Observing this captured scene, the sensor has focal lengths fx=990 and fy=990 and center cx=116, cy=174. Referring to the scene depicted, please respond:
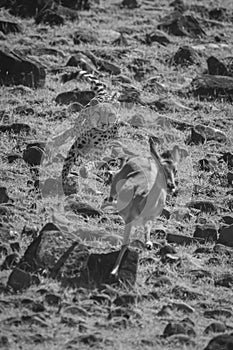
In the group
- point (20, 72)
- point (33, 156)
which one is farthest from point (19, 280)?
point (20, 72)

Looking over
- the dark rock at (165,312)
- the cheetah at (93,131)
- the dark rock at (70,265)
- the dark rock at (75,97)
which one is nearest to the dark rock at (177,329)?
the dark rock at (165,312)

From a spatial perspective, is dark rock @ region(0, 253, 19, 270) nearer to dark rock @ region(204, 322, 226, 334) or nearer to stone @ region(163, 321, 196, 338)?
stone @ region(163, 321, 196, 338)

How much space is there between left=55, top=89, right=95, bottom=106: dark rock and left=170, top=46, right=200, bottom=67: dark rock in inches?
130

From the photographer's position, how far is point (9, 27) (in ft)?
62.6

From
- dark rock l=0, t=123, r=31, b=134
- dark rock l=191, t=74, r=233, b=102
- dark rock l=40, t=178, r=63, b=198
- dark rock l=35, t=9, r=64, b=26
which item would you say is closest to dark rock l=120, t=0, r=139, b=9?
dark rock l=35, t=9, r=64, b=26

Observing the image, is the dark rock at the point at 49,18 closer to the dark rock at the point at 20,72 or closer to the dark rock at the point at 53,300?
the dark rock at the point at 20,72

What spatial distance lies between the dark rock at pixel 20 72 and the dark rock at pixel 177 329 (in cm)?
838

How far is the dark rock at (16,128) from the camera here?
13914mm

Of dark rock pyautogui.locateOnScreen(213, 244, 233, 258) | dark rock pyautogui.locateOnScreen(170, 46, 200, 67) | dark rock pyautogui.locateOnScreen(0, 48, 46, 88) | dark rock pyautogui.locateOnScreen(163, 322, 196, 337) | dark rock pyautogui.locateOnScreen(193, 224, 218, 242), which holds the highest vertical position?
dark rock pyautogui.locateOnScreen(163, 322, 196, 337)

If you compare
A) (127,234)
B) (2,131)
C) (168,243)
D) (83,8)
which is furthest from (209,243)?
(83,8)

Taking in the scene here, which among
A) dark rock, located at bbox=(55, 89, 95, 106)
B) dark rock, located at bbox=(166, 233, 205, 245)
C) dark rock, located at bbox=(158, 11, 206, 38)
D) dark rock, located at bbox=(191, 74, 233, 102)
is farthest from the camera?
dark rock, located at bbox=(158, 11, 206, 38)

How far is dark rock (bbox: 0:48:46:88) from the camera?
1608 cm

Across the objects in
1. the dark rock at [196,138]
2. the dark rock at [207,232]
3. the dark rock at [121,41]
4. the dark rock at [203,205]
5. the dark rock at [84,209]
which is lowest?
the dark rock at [121,41]

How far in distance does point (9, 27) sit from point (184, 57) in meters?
3.47
